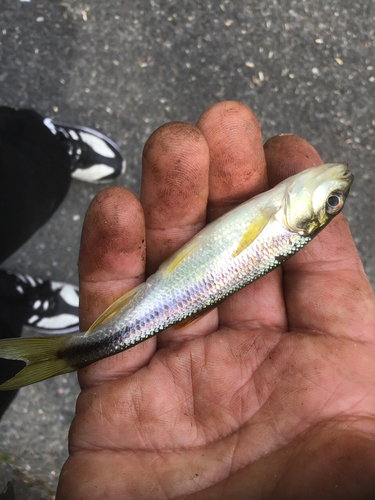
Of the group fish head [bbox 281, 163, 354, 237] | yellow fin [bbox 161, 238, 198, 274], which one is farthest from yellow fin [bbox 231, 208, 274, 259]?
yellow fin [bbox 161, 238, 198, 274]

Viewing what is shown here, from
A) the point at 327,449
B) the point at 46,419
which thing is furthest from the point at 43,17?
the point at 327,449

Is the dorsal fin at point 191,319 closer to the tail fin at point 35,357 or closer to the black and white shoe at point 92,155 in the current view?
the tail fin at point 35,357

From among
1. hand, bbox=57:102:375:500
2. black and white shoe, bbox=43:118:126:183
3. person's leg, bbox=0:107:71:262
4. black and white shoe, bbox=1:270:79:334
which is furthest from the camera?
black and white shoe, bbox=43:118:126:183

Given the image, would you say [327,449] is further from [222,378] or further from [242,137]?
[242,137]

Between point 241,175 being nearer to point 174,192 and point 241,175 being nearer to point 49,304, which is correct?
point 174,192


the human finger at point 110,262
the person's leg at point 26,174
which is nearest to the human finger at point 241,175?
the human finger at point 110,262

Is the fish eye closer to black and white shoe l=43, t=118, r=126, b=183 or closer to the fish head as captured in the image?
the fish head

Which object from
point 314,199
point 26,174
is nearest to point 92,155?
point 26,174
